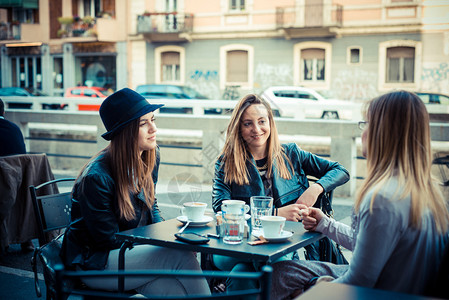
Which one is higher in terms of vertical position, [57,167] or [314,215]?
[314,215]

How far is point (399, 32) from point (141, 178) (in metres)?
21.7

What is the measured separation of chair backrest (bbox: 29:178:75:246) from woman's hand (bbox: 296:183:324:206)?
1467 millimetres

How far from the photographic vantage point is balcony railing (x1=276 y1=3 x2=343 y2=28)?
917 inches

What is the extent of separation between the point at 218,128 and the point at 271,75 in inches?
638

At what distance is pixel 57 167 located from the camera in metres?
11.0

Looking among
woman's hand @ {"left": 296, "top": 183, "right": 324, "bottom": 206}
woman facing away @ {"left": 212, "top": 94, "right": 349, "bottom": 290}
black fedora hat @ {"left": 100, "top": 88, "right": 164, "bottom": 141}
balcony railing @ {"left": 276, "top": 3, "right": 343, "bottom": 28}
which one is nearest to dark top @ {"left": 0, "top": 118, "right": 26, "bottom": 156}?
black fedora hat @ {"left": 100, "top": 88, "right": 164, "bottom": 141}

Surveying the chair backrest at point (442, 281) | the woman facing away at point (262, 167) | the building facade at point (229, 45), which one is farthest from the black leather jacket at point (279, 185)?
the building facade at point (229, 45)

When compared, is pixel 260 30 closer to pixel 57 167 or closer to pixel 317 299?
pixel 57 167

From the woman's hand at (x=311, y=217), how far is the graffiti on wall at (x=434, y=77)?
20.6m

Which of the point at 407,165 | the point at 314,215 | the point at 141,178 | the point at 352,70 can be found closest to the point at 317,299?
the point at 407,165

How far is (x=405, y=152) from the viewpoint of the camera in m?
1.94

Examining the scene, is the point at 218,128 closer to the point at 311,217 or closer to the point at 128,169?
the point at 128,169

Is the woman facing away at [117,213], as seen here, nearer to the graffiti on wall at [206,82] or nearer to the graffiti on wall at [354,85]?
the graffiti on wall at [354,85]

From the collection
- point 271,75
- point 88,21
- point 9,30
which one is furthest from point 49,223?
point 9,30
